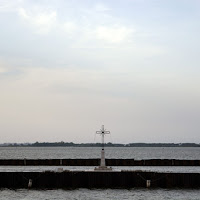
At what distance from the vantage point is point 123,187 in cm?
5341

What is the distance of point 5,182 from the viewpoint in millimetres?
54969

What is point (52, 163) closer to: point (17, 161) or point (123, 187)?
point (17, 161)

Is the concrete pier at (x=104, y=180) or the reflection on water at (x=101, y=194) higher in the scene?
the concrete pier at (x=104, y=180)

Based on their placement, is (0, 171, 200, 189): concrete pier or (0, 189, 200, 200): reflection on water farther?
(0, 171, 200, 189): concrete pier

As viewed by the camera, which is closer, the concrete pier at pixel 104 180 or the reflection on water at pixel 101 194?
the reflection on water at pixel 101 194

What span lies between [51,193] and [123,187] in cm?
858

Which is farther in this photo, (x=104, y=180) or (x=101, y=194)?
(x=104, y=180)

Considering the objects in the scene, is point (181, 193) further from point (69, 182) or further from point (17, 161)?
point (17, 161)

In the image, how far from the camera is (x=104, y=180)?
174ft

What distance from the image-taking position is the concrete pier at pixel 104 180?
53.3 metres

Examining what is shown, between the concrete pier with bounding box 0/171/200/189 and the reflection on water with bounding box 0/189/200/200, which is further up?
the concrete pier with bounding box 0/171/200/189

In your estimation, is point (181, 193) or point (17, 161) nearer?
point (181, 193)

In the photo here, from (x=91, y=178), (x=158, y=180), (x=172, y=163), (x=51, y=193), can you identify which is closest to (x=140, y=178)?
(x=158, y=180)

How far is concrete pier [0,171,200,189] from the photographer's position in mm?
53281
